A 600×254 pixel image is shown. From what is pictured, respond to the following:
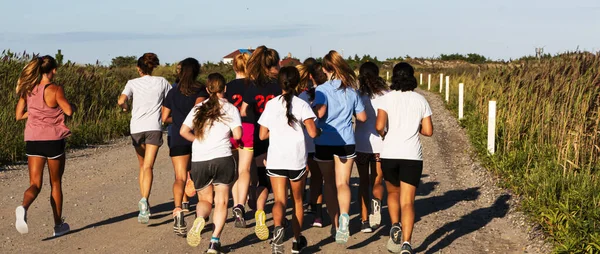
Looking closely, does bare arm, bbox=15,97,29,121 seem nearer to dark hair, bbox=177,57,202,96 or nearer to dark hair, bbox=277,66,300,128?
dark hair, bbox=177,57,202,96

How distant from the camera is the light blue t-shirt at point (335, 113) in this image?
8492 mm

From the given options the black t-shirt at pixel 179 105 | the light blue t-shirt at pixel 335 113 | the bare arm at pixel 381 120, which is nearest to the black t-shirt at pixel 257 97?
the black t-shirt at pixel 179 105

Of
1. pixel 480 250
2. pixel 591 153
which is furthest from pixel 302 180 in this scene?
pixel 591 153

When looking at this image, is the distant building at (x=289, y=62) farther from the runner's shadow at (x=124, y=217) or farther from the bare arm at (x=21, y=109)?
the bare arm at (x=21, y=109)

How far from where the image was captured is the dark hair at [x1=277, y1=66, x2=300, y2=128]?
25.6 ft

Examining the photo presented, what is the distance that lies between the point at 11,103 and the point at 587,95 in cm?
1177

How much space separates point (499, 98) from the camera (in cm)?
1909

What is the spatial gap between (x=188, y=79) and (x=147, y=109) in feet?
2.93

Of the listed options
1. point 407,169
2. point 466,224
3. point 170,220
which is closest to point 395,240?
point 407,169

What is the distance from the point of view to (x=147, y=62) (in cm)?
950

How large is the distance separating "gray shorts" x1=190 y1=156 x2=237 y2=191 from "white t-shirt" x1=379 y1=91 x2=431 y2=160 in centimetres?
144

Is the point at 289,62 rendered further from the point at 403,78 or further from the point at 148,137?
the point at 403,78

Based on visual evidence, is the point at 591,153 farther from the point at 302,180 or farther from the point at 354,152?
the point at 302,180

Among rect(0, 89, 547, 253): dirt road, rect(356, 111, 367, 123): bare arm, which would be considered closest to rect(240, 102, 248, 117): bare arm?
rect(356, 111, 367, 123): bare arm
